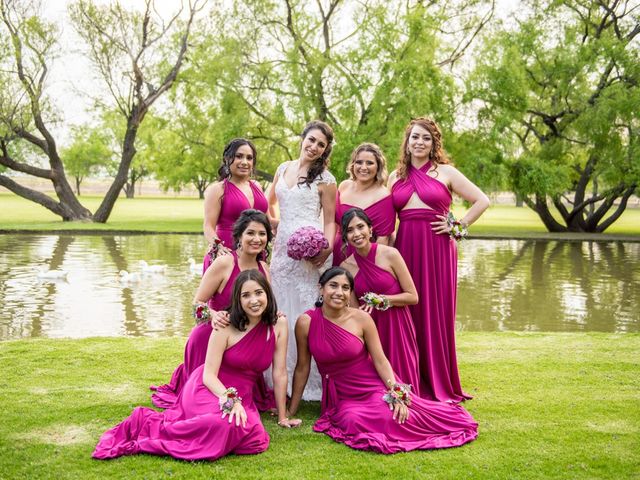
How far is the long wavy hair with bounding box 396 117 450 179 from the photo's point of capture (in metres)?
5.61

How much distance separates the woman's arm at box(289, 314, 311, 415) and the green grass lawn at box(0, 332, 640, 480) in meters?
0.19

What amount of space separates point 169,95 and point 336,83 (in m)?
9.65

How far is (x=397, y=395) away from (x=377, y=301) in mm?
766

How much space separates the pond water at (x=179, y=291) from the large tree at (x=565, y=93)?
21.4 feet

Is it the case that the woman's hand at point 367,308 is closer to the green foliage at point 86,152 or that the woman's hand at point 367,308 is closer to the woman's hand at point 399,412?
the woman's hand at point 399,412

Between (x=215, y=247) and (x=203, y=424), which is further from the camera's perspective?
(x=215, y=247)

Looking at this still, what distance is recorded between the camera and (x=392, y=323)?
5398mm

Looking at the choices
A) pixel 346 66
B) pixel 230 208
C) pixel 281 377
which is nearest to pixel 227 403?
pixel 281 377

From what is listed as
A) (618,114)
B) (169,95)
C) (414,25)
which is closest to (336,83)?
(414,25)

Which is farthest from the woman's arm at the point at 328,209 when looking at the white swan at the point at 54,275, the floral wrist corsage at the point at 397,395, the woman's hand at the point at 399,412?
the white swan at the point at 54,275

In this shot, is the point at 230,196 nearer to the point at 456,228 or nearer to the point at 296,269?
the point at 296,269

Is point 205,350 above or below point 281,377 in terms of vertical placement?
above

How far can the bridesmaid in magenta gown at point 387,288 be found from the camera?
5203mm

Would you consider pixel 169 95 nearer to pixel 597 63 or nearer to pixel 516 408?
pixel 597 63
